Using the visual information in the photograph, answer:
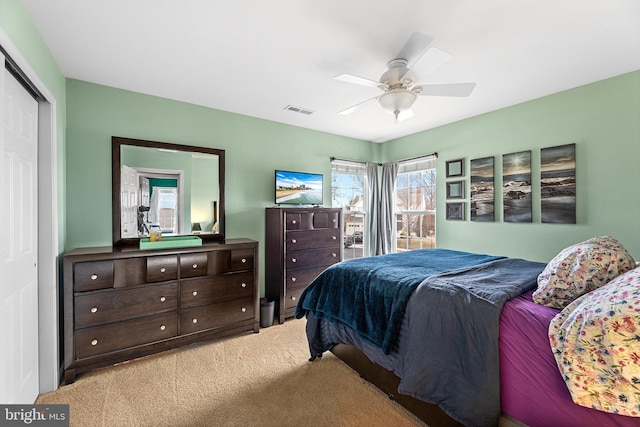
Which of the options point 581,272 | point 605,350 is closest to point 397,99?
point 581,272

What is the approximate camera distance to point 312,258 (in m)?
3.71

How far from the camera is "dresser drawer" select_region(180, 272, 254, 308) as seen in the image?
272cm

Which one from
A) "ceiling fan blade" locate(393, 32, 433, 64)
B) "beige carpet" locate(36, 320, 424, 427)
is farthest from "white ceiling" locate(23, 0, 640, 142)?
"beige carpet" locate(36, 320, 424, 427)

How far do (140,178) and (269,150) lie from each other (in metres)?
1.57

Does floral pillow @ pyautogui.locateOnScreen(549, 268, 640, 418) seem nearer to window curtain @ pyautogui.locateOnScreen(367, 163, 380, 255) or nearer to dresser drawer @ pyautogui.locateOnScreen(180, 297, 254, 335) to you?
dresser drawer @ pyautogui.locateOnScreen(180, 297, 254, 335)

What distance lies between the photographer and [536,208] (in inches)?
125

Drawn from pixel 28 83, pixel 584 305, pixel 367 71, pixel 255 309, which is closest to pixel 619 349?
pixel 584 305

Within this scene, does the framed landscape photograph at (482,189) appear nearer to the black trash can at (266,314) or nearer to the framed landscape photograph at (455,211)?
the framed landscape photograph at (455,211)

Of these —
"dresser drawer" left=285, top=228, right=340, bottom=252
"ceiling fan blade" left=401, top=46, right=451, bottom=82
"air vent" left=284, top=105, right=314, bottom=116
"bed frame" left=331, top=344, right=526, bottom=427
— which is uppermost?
"air vent" left=284, top=105, right=314, bottom=116

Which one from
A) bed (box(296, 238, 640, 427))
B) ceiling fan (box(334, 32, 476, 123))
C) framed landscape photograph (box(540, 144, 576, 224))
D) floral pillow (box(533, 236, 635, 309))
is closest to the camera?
bed (box(296, 238, 640, 427))

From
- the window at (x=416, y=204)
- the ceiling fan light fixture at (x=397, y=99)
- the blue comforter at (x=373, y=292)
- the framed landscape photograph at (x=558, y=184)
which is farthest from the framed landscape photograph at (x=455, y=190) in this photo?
the ceiling fan light fixture at (x=397, y=99)

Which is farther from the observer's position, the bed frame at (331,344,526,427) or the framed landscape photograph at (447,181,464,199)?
the framed landscape photograph at (447,181,464,199)

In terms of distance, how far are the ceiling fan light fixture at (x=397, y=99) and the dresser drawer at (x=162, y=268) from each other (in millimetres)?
2361

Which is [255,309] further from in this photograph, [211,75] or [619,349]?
[619,349]
